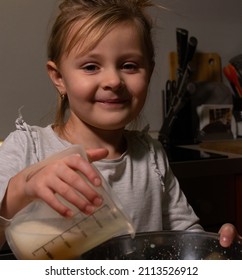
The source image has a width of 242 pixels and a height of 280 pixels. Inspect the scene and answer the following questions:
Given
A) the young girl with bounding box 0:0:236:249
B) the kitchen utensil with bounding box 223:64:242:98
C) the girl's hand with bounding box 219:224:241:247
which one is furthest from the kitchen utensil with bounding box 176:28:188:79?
the girl's hand with bounding box 219:224:241:247

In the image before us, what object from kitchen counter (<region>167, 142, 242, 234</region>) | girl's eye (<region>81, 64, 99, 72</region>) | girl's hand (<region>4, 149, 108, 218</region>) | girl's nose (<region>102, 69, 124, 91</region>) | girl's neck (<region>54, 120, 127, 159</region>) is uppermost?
girl's eye (<region>81, 64, 99, 72</region>)

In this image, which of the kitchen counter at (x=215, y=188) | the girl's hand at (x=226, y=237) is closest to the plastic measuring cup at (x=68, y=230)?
the girl's hand at (x=226, y=237)

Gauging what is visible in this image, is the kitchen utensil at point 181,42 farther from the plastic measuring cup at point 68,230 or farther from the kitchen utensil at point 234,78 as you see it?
the plastic measuring cup at point 68,230

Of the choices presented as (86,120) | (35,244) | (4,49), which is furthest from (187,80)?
(35,244)

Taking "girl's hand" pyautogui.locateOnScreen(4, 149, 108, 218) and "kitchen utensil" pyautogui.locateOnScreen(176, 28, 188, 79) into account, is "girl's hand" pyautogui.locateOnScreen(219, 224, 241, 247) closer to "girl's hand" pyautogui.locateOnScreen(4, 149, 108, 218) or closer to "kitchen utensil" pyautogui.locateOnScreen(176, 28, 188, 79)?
"girl's hand" pyautogui.locateOnScreen(4, 149, 108, 218)

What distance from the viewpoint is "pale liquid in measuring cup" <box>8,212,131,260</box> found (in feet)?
1.56

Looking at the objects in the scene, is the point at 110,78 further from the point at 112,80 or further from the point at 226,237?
the point at 226,237

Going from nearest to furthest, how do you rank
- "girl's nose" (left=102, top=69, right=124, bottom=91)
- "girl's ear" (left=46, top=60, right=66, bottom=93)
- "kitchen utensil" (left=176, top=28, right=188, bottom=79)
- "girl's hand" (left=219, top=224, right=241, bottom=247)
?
"girl's hand" (left=219, top=224, right=241, bottom=247)
"girl's nose" (left=102, top=69, right=124, bottom=91)
"girl's ear" (left=46, top=60, right=66, bottom=93)
"kitchen utensil" (left=176, top=28, right=188, bottom=79)

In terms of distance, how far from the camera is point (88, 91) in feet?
2.51

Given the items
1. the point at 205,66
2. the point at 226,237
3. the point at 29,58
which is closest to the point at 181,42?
the point at 205,66

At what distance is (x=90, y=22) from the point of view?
799mm

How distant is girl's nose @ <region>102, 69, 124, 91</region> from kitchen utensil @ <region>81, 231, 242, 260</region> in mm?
291

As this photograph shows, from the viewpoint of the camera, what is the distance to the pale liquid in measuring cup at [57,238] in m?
0.48

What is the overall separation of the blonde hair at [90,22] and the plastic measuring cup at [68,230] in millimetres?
344
